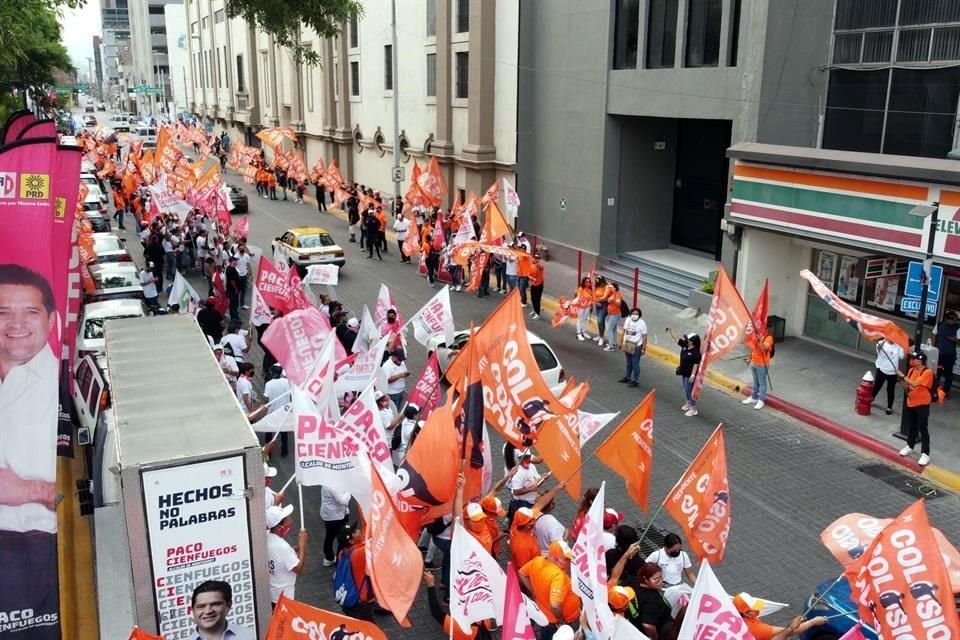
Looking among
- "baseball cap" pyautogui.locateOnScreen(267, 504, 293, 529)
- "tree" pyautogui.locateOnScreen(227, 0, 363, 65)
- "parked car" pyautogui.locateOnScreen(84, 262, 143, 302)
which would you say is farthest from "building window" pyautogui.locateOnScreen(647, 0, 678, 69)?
"baseball cap" pyautogui.locateOnScreen(267, 504, 293, 529)

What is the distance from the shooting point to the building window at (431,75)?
33031mm

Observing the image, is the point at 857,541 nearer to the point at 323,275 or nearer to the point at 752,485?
the point at 752,485

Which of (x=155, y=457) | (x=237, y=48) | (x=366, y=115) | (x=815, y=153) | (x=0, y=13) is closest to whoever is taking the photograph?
(x=155, y=457)

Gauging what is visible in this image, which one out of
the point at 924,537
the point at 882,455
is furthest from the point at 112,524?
the point at 882,455

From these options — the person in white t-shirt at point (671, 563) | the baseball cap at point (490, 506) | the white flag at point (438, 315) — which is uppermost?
the white flag at point (438, 315)

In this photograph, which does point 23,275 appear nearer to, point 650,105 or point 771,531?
point 771,531

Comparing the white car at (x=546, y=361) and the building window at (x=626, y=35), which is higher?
the building window at (x=626, y=35)

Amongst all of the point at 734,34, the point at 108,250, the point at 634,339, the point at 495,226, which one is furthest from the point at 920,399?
the point at 108,250

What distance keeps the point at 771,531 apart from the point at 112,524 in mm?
7351

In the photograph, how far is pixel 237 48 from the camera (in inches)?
2459

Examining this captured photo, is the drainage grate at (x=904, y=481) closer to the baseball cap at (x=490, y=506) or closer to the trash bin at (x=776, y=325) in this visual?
the trash bin at (x=776, y=325)

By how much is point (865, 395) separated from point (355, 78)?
32439 millimetres

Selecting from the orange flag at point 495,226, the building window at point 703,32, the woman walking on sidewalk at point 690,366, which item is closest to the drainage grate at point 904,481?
the woman walking on sidewalk at point 690,366

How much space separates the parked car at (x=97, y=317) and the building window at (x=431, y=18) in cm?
1982
